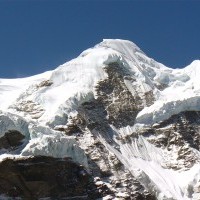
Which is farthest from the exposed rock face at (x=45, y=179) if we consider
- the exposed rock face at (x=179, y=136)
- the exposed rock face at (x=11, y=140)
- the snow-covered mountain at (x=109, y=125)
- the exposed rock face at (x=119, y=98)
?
the exposed rock face at (x=119, y=98)

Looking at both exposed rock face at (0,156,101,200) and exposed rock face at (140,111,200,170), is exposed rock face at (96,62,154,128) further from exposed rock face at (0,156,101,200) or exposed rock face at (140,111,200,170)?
exposed rock face at (0,156,101,200)

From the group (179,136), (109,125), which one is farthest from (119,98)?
(179,136)

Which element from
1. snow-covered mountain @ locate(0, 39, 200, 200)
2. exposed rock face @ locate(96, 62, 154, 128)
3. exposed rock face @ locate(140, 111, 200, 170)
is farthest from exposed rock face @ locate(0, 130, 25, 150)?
exposed rock face @ locate(140, 111, 200, 170)

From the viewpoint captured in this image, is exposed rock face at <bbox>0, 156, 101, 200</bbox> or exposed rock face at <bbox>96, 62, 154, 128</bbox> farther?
exposed rock face at <bbox>96, 62, 154, 128</bbox>

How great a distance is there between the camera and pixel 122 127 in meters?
90.1

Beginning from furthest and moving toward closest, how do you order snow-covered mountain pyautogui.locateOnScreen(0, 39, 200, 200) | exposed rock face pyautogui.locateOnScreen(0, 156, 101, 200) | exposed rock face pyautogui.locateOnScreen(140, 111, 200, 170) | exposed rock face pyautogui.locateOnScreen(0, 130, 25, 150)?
exposed rock face pyautogui.locateOnScreen(140, 111, 200, 170) → snow-covered mountain pyautogui.locateOnScreen(0, 39, 200, 200) → exposed rock face pyautogui.locateOnScreen(0, 130, 25, 150) → exposed rock face pyautogui.locateOnScreen(0, 156, 101, 200)

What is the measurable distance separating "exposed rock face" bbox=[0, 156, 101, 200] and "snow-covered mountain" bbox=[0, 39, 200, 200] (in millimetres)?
111

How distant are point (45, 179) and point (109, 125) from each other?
55.0 ft

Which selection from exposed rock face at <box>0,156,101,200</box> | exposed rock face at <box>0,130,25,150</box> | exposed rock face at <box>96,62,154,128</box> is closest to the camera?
exposed rock face at <box>0,156,101,200</box>

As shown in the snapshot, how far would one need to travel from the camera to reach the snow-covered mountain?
76.1 metres

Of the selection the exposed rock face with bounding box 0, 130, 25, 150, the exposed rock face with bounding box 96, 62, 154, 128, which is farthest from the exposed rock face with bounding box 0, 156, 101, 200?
the exposed rock face with bounding box 96, 62, 154, 128

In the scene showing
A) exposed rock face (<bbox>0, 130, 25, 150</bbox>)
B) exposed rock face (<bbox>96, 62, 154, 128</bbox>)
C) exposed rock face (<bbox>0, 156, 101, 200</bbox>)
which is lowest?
exposed rock face (<bbox>0, 156, 101, 200</bbox>)

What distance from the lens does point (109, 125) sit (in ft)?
293

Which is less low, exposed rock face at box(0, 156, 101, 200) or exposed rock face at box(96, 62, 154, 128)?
exposed rock face at box(96, 62, 154, 128)
